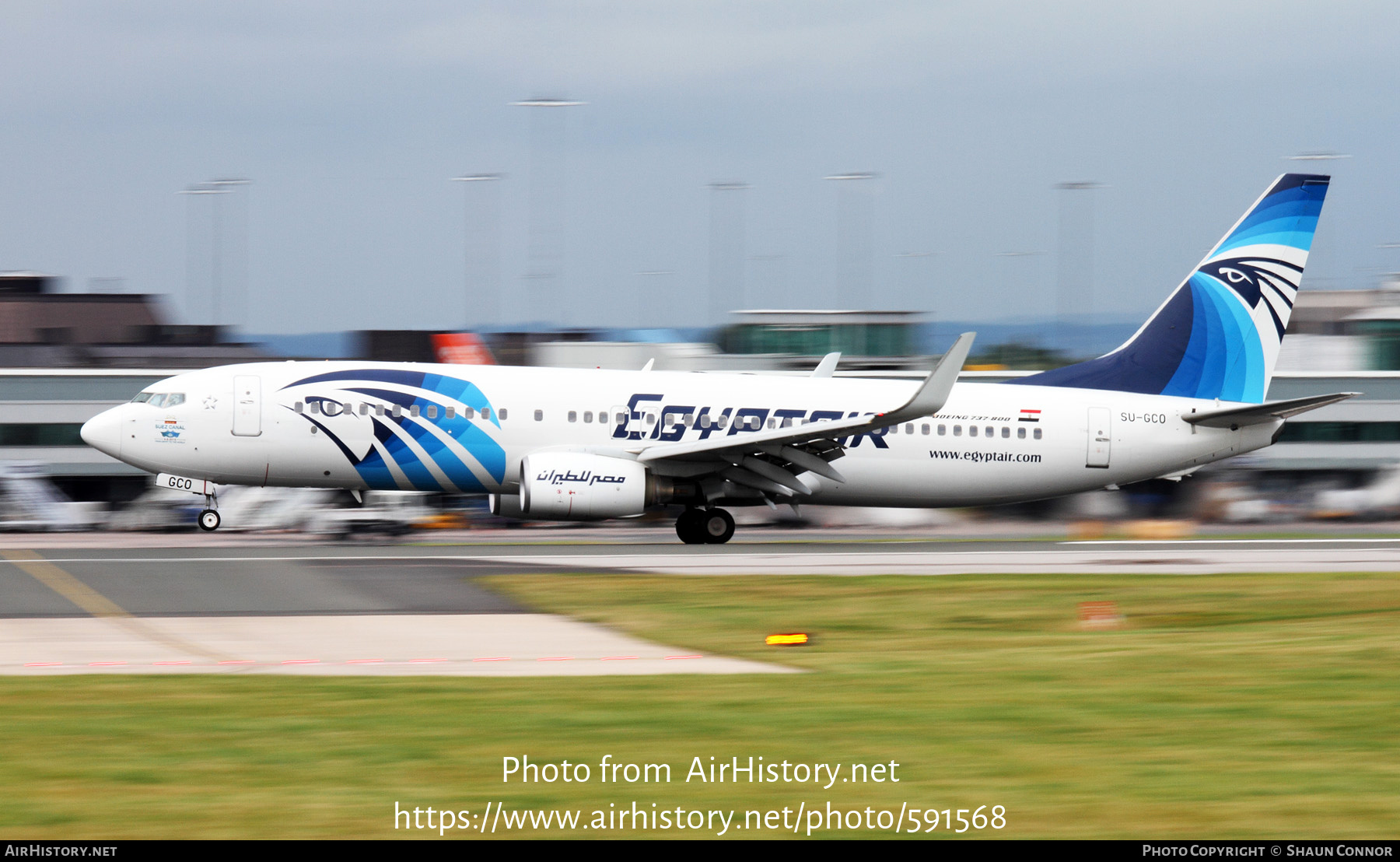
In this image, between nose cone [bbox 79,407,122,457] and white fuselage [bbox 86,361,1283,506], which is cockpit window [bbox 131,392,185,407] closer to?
white fuselage [bbox 86,361,1283,506]

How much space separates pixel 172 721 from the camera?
10.3 metres

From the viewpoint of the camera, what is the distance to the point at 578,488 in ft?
85.9

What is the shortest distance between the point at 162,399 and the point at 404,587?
34.1ft

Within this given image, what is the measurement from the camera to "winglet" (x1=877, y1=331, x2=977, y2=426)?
25.0 metres

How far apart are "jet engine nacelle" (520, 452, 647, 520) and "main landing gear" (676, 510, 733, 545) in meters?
2.09

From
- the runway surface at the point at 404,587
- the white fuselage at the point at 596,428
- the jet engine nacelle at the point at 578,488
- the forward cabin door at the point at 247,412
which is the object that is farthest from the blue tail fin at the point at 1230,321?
the forward cabin door at the point at 247,412

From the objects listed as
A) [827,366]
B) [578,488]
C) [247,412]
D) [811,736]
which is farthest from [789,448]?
[811,736]

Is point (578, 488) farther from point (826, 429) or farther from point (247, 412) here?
point (247, 412)

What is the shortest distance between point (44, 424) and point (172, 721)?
118 feet

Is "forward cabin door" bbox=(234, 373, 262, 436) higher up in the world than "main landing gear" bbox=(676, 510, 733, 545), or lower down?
higher up

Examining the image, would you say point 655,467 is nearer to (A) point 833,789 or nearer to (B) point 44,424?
(A) point 833,789

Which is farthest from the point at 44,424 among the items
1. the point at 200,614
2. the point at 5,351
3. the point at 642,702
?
the point at 642,702

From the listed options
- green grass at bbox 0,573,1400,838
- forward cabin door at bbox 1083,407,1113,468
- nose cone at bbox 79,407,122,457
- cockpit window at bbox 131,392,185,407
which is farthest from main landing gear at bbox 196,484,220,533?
forward cabin door at bbox 1083,407,1113,468

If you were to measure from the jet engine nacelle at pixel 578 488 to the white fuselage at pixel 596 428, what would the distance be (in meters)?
0.96
